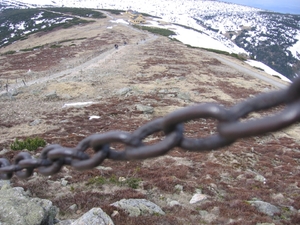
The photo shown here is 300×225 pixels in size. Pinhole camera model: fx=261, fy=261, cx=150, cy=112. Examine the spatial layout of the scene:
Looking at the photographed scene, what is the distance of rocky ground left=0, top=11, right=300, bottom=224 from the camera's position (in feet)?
20.0

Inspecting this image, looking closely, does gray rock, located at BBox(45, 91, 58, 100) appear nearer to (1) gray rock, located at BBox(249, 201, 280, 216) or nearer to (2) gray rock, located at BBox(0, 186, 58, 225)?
(2) gray rock, located at BBox(0, 186, 58, 225)

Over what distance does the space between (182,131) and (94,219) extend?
394cm

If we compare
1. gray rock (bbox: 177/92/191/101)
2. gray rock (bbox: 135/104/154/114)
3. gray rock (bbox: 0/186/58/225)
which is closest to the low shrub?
gray rock (bbox: 0/186/58/225)

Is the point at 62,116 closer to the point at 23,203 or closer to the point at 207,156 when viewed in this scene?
the point at 207,156

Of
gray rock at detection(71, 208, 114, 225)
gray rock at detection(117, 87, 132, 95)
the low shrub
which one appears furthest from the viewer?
gray rock at detection(117, 87, 132, 95)

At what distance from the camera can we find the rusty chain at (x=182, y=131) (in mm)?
845

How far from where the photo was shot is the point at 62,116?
46.3ft

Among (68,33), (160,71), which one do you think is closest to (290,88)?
(160,71)

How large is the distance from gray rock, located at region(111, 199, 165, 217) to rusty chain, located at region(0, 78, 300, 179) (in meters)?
4.09

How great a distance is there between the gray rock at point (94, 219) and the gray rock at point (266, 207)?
360 cm

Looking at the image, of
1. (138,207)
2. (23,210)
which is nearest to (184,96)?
(138,207)

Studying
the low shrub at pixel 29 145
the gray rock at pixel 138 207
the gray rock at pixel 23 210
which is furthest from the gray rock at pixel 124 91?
the gray rock at pixel 23 210

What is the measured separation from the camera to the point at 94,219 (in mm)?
4480

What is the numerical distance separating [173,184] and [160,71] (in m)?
20.7
